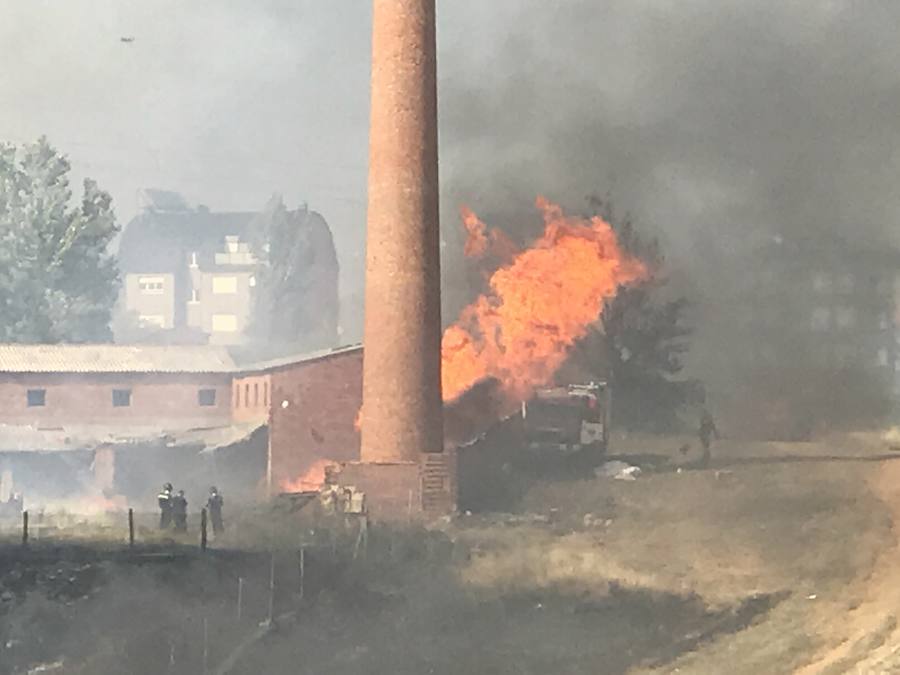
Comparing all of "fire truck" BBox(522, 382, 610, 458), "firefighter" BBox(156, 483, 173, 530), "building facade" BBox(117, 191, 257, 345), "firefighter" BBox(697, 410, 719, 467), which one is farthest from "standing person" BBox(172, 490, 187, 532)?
"firefighter" BBox(697, 410, 719, 467)

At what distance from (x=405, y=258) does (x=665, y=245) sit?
130 cm

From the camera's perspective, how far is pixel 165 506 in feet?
16.8

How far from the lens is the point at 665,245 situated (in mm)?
5395

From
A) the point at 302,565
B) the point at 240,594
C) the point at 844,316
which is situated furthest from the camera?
the point at 844,316

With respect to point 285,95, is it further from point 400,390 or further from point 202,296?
point 400,390

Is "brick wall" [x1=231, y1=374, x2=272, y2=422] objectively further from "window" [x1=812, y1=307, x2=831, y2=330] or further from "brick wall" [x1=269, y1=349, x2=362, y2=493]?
"window" [x1=812, y1=307, x2=831, y2=330]

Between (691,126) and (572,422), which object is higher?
(691,126)

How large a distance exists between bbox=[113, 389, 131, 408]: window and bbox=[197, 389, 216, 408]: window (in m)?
0.34

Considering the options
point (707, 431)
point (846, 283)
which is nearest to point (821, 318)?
point (846, 283)

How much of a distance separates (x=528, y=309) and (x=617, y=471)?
930 mm

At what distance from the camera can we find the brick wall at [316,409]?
5320 mm

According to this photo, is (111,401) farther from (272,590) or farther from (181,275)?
(272,590)

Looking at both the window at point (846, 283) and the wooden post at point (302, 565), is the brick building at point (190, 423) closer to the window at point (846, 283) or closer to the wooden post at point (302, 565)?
the wooden post at point (302, 565)

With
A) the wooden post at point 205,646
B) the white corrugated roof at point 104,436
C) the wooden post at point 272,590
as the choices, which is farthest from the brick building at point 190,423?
the wooden post at point 205,646
